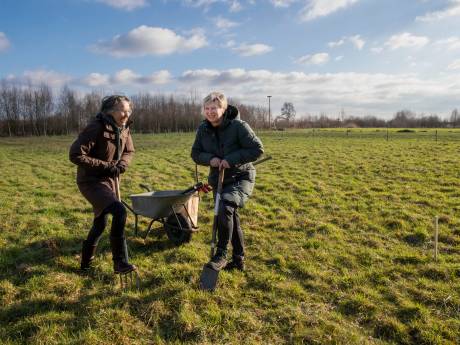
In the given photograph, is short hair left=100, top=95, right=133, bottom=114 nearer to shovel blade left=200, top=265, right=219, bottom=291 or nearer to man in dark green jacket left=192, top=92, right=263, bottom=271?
man in dark green jacket left=192, top=92, right=263, bottom=271

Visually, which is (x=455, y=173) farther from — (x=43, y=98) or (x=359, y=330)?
(x=43, y=98)

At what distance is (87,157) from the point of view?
3844 millimetres

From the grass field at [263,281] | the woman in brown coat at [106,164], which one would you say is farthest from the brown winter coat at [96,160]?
the grass field at [263,281]

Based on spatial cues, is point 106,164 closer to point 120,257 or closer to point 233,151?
point 120,257

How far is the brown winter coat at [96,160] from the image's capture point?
383 centimetres

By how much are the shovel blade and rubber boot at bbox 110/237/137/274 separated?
76 centimetres

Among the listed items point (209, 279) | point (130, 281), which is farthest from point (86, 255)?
point (209, 279)

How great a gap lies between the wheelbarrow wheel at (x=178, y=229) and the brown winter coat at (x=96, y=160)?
1.23 m

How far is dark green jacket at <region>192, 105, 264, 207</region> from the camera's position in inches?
160

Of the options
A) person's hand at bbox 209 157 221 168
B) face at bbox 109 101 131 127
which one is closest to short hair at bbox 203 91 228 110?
person's hand at bbox 209 157 221 168

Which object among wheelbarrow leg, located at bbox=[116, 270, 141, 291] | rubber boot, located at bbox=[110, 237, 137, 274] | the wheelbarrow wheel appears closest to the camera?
rubber boot, located at bbox=[110, 237, 137, 274]

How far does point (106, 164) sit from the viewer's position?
3973 millimetres

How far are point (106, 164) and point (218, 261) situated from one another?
171cm

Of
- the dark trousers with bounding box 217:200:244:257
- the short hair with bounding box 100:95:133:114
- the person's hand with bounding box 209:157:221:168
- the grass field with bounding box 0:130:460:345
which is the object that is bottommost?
the grass field with bounding box 0:130:460:345
